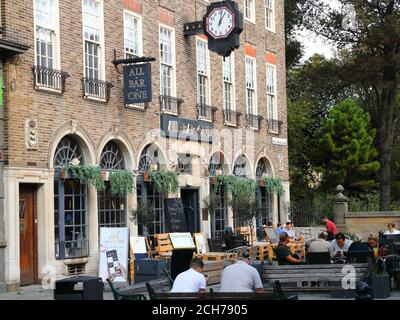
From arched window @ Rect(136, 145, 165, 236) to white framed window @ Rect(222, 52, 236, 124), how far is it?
16.1 ft

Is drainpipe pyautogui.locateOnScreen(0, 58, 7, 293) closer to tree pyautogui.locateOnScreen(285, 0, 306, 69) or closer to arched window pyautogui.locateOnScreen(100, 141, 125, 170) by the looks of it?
arched window pyautogui.locateOnScreen(100, 141, 125, 170)

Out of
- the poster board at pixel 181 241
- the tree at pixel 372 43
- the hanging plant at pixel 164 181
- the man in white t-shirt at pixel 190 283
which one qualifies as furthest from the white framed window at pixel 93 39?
the tree at pixel 372 43

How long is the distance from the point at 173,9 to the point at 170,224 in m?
6.58

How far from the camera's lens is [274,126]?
32656mm

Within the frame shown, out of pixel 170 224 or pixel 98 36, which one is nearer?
pixel 98 36

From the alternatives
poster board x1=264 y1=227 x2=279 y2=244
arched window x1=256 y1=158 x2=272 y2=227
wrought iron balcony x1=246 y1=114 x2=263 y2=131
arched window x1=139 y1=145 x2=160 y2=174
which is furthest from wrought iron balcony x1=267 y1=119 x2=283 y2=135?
arched window x1=139 y1=145 x2=160 y2=174

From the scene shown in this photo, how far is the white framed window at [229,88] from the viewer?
94.4ft

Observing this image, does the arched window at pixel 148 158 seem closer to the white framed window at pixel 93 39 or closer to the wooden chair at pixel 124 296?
the white framed window at pixel 93 39

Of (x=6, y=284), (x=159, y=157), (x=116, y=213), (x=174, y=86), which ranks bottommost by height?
(x=6, y=284)

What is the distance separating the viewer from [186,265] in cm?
1528

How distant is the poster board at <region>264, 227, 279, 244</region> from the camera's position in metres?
26.7
